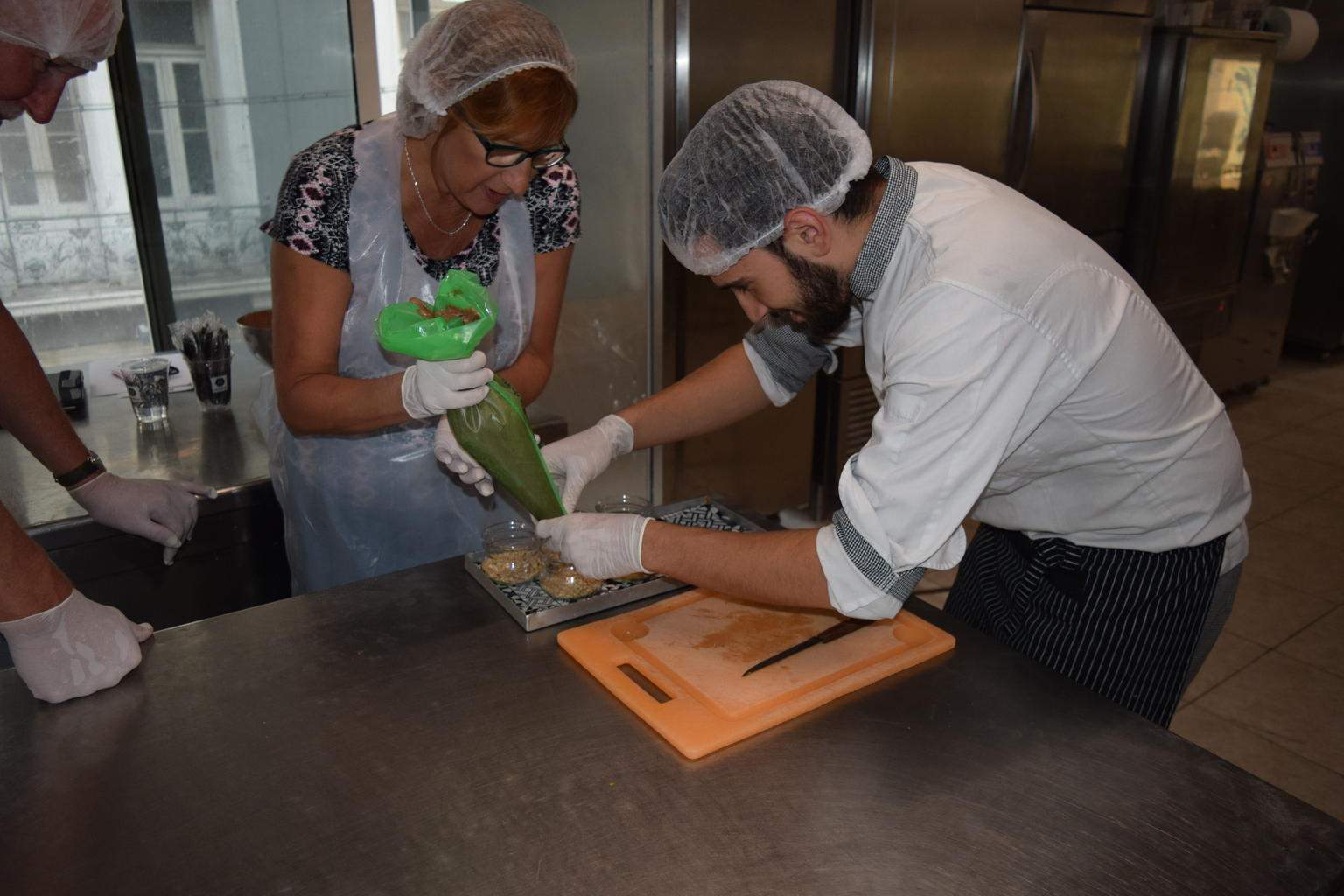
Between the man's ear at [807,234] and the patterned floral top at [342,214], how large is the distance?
2.06 feet

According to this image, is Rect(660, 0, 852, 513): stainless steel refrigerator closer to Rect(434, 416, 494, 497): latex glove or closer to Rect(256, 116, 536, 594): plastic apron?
Rect(256, 116, 536, 594): plastic apron

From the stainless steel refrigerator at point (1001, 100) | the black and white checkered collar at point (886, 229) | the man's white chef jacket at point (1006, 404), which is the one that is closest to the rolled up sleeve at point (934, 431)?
the man's white chef jacket at point (1006, 404)

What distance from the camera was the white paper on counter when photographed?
2.20m

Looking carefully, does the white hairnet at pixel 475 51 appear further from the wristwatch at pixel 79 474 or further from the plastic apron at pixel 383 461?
the wristwatch at pixel 79 474

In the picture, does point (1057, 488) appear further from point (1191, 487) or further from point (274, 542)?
point (274, 542)

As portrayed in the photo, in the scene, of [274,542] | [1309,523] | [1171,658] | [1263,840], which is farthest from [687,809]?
[1309,523]

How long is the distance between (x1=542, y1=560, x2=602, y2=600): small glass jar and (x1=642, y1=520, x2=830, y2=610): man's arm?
0.13m

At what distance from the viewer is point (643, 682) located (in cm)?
114

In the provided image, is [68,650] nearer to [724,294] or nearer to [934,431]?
[934,431]

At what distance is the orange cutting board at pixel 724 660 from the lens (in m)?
1.06

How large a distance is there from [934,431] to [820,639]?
333 millimetres

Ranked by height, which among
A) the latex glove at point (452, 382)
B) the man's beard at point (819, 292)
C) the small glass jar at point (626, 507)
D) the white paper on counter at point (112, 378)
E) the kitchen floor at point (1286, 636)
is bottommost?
the kitchen floor at point (1286, 636)

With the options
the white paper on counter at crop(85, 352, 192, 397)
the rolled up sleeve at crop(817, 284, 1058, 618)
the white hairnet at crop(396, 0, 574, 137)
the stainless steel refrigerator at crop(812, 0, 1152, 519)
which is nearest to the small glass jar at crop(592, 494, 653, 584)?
the rolled up sleeve at crop(817, 284, 1058, 618)

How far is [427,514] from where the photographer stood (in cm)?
168
